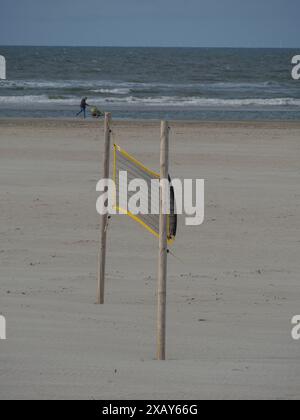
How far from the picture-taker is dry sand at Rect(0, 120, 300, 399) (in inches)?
232

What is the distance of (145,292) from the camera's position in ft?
28.0

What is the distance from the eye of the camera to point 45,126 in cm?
2644

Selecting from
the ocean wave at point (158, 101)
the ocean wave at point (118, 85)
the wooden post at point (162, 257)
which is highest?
the ocean wave at point (118, 85)

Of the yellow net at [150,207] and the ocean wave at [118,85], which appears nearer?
the yellow net at [150,207]

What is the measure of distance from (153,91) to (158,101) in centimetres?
697

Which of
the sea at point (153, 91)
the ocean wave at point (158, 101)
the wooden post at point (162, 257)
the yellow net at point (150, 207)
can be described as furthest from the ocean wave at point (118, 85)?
the wooden post at point (162, 257)

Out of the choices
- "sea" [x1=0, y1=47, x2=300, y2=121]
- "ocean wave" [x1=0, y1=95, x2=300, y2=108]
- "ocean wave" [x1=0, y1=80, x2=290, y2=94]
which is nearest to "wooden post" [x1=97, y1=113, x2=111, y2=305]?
"sea" [x1=0, y1=47, x2=300, y2=121]

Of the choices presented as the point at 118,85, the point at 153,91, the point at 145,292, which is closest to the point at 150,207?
the point at 145,292

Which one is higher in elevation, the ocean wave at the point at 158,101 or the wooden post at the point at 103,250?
the ocean wave at the point at 158,101

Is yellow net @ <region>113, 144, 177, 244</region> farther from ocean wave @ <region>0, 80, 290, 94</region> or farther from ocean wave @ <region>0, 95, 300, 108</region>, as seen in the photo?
ocean wave @ <region>0, 80, 290, 94</region>

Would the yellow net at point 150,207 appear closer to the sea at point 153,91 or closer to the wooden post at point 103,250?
the wooden post at point 103,250

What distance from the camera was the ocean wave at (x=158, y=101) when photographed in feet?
137
